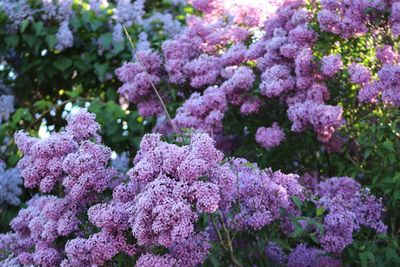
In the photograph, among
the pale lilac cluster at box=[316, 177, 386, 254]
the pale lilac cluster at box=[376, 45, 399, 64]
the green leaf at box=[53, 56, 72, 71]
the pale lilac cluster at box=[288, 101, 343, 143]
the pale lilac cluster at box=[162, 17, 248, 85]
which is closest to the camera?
the pale lilac cluster at box=[316, 177, 386, 254]

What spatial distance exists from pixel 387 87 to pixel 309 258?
0.92 metres

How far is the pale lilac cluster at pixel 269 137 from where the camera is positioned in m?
3.75

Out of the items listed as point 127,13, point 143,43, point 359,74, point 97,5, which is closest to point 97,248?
point 359,74

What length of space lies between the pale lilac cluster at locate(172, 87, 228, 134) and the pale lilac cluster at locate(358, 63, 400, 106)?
730 millimetres

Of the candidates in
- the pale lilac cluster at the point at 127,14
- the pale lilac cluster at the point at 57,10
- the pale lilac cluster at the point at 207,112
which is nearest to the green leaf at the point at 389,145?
the pale lilac cluster at the point at 207,112

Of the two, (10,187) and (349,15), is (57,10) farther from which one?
(349,15)

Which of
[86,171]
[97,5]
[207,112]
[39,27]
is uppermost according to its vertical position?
[86,171]

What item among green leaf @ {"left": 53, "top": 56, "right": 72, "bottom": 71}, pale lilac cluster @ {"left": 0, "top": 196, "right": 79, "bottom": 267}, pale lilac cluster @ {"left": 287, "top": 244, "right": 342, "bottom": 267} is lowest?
green leaf @ {"left": 53, "top": 56, "right": 72, "bottom": 71}

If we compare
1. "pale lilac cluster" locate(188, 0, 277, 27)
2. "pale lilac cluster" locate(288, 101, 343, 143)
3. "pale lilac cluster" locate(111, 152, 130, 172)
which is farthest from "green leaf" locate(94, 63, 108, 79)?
"pale lilac cluster" locate(288, 101, 343, 143)

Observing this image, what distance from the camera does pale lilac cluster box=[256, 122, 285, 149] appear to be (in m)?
3.75

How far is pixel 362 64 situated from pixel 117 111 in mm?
1935

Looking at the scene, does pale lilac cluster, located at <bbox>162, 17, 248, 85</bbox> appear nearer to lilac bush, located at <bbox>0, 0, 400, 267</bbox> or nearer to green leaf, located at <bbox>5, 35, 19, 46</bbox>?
lilac bush, located at <bbox>0, 0, 400, 267</bbox>

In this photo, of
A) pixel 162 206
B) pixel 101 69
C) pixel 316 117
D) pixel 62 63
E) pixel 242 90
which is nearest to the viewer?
pixel 162 206

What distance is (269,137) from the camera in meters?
3.76
